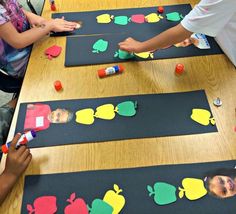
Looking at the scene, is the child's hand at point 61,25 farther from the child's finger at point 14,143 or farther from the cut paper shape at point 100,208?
the cut paper shape at point 100,208

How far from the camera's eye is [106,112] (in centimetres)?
91

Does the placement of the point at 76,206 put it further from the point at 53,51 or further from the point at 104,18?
the point at 104,18

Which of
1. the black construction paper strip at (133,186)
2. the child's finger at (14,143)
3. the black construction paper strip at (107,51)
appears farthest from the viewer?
the black construction paper strip at (107,51)

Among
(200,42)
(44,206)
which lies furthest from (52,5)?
(44,206)

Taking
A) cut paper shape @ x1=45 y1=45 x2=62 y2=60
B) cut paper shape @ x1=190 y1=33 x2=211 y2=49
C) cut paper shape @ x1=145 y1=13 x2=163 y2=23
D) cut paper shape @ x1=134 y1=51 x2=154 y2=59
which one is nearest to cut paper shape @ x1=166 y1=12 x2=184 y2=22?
cut paper shape @ x1=145 y1=13 x2=163 y2=23

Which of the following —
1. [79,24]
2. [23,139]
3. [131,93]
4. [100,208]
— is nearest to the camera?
[100,208]

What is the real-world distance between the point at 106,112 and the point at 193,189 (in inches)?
14.4

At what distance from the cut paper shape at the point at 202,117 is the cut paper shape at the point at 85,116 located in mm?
335

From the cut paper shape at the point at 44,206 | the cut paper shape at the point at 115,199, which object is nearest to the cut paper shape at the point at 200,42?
the cut paper shape at the point at 115,199

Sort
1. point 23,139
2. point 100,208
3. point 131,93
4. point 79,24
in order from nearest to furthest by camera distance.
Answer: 1. point 100,208
2. point 23,139
3. point 131,93
4. point 79,24

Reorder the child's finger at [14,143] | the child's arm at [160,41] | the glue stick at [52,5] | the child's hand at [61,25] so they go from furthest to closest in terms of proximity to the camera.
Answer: the glue stick at [52,5]
the child's hand at [61,25]
the child's arm at [160,41]
the child's finger at [14,143]

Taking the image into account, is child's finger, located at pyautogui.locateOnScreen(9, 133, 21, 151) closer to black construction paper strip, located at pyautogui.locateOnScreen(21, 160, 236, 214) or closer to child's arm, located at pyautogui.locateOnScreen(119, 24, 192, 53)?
black construction paper strip, located at pyautogui.locateOnScreen(21, 160, 236, 214)

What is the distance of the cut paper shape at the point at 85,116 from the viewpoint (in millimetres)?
889

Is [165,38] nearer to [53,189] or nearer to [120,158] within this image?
[120,158]
